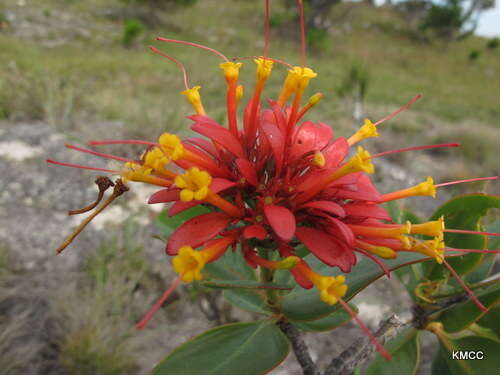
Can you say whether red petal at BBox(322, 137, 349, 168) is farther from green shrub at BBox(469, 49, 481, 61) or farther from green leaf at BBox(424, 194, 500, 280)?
green shrub at BBox(469, 49, 481, 61)

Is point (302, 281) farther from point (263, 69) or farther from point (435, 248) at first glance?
point (263, 69)

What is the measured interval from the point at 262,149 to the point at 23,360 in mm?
1615

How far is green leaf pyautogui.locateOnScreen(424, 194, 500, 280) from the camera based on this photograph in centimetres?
90

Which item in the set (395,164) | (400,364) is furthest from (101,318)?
(395,164)

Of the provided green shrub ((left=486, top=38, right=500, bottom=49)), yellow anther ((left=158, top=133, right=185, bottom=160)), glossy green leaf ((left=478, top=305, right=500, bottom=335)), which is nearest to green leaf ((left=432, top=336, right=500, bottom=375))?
glossy green leaf ((left=478, top=305, right=500, bottom=335))

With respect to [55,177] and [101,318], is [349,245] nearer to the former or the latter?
[101,318]

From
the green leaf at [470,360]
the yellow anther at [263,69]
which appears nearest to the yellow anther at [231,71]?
the yellow anther at [263,69]

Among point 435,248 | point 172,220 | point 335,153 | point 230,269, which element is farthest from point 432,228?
point 172,220

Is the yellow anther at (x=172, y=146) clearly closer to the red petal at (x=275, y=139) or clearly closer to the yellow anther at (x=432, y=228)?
the red petal at (x=275, y=139)

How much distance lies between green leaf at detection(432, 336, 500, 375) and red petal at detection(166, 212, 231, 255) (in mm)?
728

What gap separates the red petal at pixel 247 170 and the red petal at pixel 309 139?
4.1 inches

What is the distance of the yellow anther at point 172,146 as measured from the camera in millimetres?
680

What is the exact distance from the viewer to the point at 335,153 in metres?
0.82

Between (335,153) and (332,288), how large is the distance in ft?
0.99
